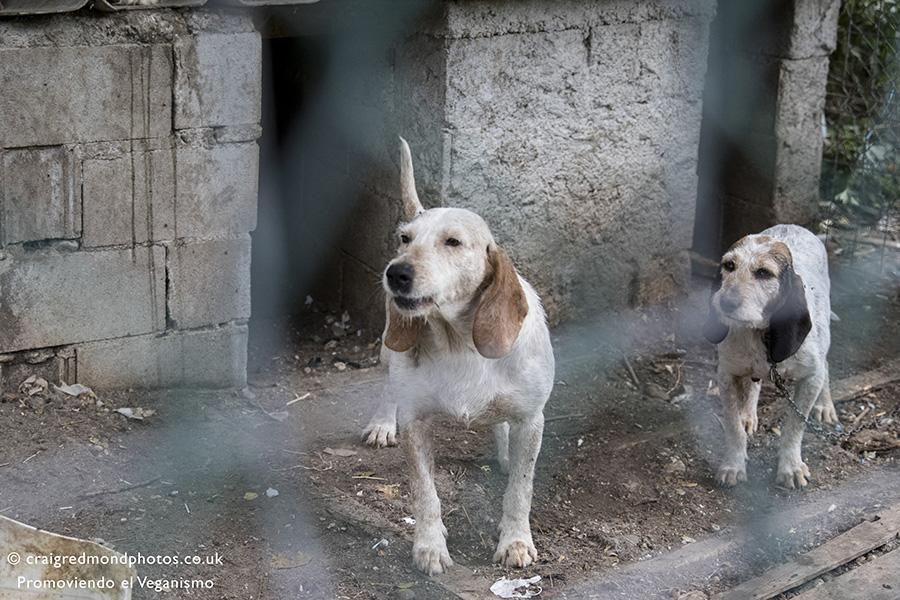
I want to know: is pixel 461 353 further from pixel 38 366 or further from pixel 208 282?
pixel 38 366

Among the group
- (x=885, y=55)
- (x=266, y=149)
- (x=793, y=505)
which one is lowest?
(x=793, y=505)

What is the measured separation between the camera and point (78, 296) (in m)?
5.38

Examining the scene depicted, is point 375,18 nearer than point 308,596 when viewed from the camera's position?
No

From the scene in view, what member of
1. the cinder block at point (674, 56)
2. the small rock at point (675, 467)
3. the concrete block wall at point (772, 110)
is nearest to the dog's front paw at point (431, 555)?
the small rock at point (675, 467)

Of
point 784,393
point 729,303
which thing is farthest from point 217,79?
point 784,393

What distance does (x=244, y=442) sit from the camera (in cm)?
542

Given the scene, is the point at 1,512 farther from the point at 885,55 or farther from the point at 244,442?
the point at 885,55

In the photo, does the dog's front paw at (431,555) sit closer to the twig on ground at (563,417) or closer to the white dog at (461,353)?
the white dog at (461,353)

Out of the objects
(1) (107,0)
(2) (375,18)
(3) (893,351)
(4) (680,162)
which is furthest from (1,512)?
(3) (893,351)

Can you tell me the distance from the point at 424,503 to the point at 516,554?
0.38 m

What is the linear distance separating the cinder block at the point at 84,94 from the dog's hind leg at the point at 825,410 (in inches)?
124

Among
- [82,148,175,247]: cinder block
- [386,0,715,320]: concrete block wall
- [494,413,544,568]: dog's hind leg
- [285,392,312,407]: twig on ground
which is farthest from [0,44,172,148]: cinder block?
[494,413,544,568]: dog's hind leg

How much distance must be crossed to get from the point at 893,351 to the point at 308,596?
3809 millimetres

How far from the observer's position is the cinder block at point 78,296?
5254mm
